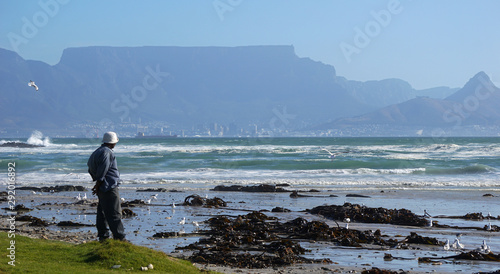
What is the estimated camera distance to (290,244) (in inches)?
382

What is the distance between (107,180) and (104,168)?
189 mm

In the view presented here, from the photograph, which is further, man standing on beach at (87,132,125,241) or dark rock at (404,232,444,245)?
dark rock at (404,232,444,245)

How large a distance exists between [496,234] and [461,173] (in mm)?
25028

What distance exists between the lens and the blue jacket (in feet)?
27.1

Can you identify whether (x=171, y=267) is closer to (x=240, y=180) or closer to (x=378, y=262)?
(x=378, y=262)

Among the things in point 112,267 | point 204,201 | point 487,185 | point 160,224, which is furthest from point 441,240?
point 487,185

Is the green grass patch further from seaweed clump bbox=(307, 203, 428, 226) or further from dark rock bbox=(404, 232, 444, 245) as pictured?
seaweed clump bbox=(307, 203, 428, 226)

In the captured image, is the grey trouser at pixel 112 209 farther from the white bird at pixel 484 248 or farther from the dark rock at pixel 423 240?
the white bird at pixel 484 248

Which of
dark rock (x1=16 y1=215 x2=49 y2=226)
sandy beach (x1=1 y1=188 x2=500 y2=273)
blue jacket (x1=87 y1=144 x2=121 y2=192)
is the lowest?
sandy beach (x1=1 y1=188 x2=500 y2=273)

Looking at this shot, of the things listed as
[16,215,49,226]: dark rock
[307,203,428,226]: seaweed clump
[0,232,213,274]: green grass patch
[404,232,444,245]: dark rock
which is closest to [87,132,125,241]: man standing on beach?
[0,232,213,274]: green grass patch

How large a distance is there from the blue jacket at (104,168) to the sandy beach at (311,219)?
167 centimetres

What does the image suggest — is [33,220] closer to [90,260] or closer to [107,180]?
[107,180]

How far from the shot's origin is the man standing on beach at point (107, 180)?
827cm

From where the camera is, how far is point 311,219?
46.6ft
